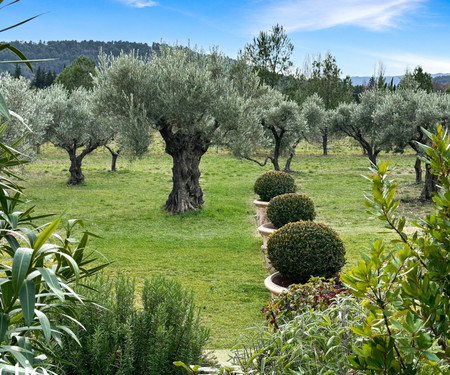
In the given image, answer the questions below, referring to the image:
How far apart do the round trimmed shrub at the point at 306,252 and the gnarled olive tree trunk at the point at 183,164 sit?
1072 centimetres

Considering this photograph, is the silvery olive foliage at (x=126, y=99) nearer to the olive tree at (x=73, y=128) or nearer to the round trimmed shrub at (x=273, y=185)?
the round trimmed shrub at (x=273, y=185)

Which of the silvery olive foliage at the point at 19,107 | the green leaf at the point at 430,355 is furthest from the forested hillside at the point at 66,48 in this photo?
the green leaf at the point at 430,355

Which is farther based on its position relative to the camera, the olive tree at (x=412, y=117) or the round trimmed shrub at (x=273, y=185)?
the olive tree at (x=412, y=117)

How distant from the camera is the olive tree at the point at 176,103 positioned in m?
17.0

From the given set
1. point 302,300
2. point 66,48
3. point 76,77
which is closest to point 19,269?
point 302,300

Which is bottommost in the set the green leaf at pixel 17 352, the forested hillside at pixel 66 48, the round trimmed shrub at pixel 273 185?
the round trimmed shrub at pixel 273 185

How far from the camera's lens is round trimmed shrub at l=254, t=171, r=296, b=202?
47.2ft

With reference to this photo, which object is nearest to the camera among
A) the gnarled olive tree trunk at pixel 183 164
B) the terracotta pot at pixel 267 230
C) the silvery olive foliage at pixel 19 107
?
the terracotta pot at pixel 267 230

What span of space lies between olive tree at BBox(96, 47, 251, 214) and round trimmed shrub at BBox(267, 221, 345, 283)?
9909 mm

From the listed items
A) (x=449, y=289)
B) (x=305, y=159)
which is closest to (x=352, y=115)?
(x=305, y=159)

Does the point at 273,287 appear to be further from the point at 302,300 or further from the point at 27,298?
the point at 27,298

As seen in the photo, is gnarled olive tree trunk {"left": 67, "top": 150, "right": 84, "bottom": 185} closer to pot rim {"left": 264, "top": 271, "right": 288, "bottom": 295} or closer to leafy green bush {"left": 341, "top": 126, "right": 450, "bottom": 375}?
pot rim {"left": 264, "top": 271, "right": 288, "bottom": 295}

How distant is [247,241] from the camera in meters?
14.5

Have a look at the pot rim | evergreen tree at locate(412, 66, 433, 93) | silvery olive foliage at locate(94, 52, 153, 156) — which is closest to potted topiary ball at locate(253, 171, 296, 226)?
silvery olive foliage at locate(94, 52, 153, 156)
